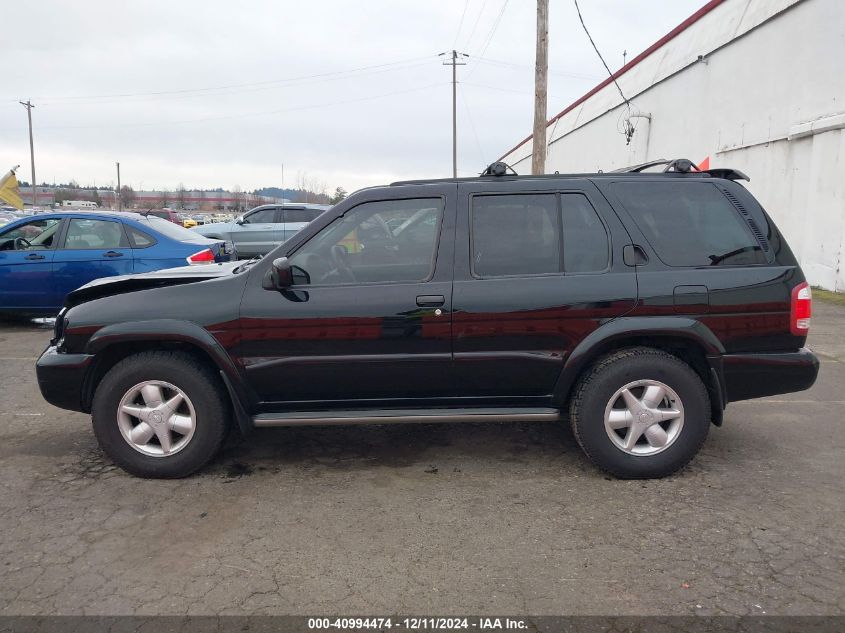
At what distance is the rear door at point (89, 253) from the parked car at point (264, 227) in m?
6.80

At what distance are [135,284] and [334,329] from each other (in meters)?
1.43

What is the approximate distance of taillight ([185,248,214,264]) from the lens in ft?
27.0

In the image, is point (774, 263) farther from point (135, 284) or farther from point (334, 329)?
point (135, 284)

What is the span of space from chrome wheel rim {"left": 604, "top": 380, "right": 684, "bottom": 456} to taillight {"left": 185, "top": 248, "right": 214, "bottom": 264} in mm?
6154

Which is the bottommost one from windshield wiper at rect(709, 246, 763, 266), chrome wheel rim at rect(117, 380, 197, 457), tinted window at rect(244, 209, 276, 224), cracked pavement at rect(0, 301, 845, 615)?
cracked pavement at rect(0, 301, 845, 615)

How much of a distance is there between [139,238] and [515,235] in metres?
6.27

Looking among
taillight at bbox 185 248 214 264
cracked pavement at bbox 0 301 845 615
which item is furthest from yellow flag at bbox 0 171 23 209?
cracked pavement at bbox 0 301 845 615

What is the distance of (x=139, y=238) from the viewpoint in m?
8.31

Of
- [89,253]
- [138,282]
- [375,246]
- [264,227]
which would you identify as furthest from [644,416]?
[264,227]

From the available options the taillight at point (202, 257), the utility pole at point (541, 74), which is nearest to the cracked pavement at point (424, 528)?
the taillight at point (202, 257)

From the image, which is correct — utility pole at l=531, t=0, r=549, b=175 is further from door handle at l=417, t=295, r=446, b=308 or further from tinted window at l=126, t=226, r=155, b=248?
door handle at l=417, t=295, r=446, b=308

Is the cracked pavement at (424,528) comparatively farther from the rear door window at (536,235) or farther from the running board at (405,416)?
the rear door window at (536,235)

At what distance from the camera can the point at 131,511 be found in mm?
3436

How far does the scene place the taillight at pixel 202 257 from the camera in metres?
8.24
